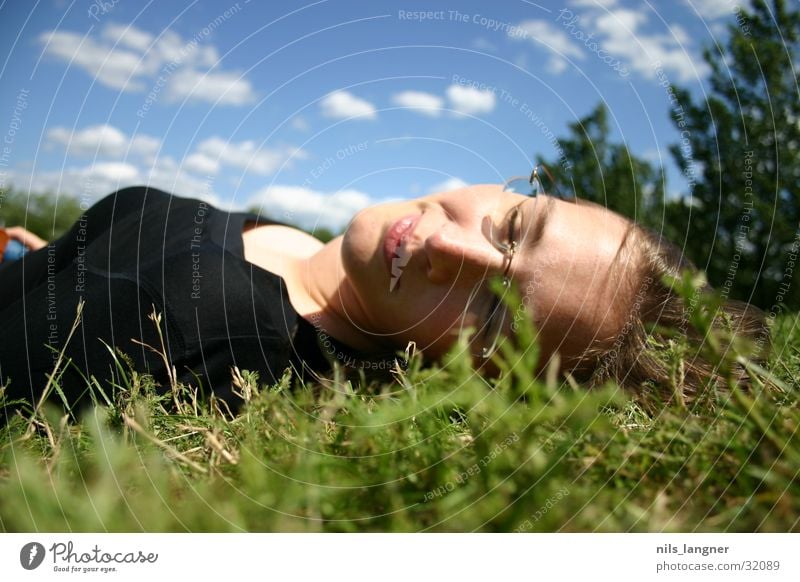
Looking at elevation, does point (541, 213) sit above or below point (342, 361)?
above

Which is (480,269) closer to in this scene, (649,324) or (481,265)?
(481,265)

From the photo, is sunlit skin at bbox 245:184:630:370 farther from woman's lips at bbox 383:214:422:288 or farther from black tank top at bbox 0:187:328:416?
black tank top at bbox 0:187:328:416

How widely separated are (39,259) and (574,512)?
2.11 meters

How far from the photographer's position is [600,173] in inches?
84.6

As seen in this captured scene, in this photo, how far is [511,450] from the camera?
58cm

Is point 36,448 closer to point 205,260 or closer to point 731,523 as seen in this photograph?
point 205,260

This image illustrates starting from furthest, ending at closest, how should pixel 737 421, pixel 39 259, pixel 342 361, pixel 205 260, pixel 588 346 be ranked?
1. pixel 39 259
2. pixel 342 361
3. pixel 588 346
4. pixel 205 260
5. pixel 737 421

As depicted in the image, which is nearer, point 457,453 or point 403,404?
point 457,453

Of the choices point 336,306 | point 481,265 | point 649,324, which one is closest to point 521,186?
point 481,265

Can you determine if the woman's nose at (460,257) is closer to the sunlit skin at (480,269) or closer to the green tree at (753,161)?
the sunlit skin at (480,269)

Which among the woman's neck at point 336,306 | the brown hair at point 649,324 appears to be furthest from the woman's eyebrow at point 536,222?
the woman's neck at point 336,306

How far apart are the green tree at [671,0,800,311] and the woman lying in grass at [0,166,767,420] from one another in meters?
1.39

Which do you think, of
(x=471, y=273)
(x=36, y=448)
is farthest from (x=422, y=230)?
(x=36, y=448)
